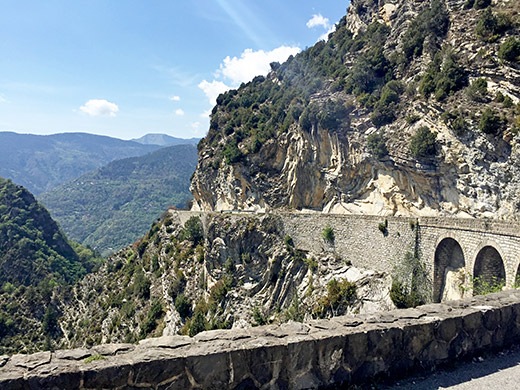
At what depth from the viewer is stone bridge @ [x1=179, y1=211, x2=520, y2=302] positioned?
12523mm

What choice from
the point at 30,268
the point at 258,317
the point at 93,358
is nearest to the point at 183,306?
the point at 258,317

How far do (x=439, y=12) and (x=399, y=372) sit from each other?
34.3m

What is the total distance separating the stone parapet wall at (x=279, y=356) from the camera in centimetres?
356

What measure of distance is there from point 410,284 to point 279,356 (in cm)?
1443

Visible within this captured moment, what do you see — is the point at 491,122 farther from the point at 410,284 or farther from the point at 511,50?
the point at 410,284

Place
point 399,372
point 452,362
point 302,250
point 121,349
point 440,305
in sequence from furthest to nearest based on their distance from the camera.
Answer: point 302,250 < point 440,305 < point 452,362 < point 399,372 < point 121,349

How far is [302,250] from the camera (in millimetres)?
24750

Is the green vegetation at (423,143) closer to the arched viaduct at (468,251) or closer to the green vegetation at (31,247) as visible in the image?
the arched viaduct at (468,251)

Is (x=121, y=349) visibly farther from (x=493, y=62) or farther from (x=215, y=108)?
(x=215, y=108)

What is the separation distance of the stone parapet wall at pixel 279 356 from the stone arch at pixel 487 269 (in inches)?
373

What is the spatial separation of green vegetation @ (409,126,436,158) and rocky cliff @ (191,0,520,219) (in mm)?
81

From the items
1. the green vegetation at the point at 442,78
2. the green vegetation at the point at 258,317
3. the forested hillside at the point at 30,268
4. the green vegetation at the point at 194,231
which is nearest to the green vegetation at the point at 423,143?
the green vegetation at the point at 442,78

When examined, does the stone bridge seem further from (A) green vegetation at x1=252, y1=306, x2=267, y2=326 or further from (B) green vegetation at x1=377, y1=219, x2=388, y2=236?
(A) green vegetation at x1=252, y1=306, x2=267, y2=326

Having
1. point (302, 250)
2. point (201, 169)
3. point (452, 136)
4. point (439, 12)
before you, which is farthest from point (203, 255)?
point (439, 12)
